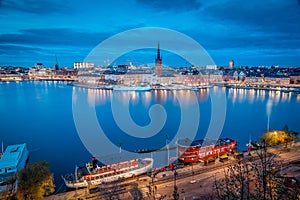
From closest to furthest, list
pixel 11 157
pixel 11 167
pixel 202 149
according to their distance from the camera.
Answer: pixel 11 167
pixel 11 157
pixel 202 149

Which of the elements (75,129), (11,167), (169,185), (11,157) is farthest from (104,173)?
(75,129)

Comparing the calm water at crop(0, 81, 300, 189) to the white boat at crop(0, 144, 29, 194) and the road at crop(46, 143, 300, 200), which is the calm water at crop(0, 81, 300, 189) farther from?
the road at crop(46, 143, 300, 200)

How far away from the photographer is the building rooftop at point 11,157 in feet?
13.5

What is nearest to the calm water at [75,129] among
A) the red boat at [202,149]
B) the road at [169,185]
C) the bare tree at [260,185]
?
the red boat at [202,149]

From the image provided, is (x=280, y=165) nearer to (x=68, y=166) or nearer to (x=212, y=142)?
(x=212, y=142)

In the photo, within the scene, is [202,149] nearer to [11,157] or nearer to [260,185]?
[260,185]

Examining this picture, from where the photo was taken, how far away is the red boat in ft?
15.8

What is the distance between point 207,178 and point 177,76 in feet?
70.7

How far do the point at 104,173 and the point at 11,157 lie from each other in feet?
6.61

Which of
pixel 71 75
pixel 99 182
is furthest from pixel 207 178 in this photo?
pixel 71 75

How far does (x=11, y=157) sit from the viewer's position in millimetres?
4527

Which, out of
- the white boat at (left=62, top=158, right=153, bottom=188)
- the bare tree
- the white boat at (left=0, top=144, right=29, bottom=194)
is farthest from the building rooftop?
the bare tree

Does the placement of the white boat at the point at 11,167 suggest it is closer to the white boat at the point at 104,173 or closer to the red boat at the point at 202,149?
the white boat at the point at 104,173

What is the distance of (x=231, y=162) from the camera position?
436cm
